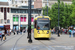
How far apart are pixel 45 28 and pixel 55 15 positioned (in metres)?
31.2

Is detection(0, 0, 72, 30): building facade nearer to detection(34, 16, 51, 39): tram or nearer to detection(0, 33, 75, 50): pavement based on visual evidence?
detection(34, 16, 51, 39): tram

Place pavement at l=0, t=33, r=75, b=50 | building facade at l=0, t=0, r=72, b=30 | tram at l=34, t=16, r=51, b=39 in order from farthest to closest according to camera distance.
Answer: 1. building facade at l=0, t=0, r=72, b=30
2. tram at l=34, t=16, r=51, b=39
3. pavement at l=0, t=33, r=75, b=50

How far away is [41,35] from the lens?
24.3 meters

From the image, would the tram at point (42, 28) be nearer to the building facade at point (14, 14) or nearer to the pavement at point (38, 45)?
the pavement at point (38, 45)

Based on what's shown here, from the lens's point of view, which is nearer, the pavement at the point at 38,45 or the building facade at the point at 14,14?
the pavement at the point at 38,45

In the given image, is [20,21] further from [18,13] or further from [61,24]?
[61,24]

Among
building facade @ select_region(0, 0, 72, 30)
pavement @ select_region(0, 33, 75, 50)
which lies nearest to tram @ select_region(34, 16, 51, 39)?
pavement @ select_region(0, 33, 75, 50)

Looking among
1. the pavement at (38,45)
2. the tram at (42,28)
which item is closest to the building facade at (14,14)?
the tram at (42,28)

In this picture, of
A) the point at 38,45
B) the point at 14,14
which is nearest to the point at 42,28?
the point at 38,45

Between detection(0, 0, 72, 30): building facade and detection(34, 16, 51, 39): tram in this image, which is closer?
detection(34, 16, 51, 39): tram

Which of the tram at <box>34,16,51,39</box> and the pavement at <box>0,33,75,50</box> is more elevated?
the tram at <box>34,16,51,39</box>

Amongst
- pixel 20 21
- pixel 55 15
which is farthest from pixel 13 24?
pixel 55 15

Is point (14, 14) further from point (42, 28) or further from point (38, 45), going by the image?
point (38, 45)

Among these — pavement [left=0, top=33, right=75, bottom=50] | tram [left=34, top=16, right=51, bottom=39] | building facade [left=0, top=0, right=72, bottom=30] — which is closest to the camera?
pavement [left=0, top=33, right=75, bottom=50]
